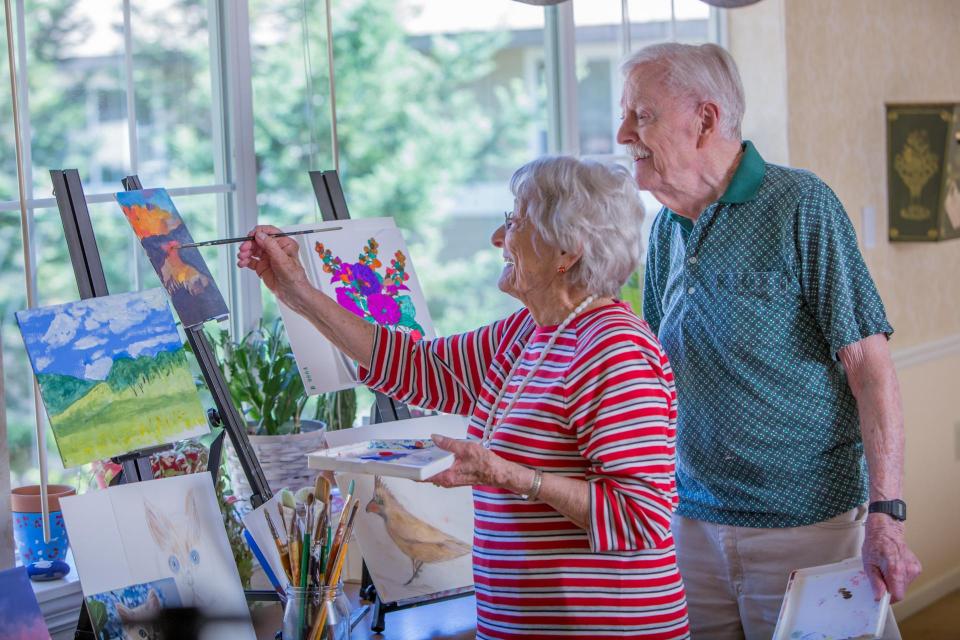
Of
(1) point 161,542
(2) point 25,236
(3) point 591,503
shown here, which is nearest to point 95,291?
(2) point 25,236

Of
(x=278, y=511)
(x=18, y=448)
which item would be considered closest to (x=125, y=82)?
(x=18, y=448)

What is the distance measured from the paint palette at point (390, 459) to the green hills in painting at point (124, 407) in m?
0.35

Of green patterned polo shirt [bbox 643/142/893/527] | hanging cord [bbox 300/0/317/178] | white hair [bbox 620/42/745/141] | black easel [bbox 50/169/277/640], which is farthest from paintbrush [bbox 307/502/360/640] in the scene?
hanging cord [bbox 300/0/317/178]

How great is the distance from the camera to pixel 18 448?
2092 millimetres

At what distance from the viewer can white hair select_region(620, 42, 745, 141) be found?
192 centimetres

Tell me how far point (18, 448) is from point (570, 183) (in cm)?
116

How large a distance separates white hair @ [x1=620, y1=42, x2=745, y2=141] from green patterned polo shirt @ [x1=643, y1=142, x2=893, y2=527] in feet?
0.26

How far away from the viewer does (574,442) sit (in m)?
1.57

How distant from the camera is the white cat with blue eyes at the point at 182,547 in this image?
1729mm

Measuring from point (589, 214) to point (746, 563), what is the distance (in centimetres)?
72

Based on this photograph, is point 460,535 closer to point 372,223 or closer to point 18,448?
point 372,223

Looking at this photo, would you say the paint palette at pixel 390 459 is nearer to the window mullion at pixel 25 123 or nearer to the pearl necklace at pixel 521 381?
the pearl necklace at pixel 521 381

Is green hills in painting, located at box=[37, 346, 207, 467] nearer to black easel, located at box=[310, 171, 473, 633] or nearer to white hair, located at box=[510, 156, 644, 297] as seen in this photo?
black easel, located at box=[310, 171, 473, 633]

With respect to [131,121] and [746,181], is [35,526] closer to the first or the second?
[131,121]
